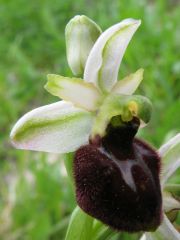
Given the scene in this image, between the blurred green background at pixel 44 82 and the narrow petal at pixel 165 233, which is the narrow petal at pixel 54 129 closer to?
the narrow petal at pixel 165 233

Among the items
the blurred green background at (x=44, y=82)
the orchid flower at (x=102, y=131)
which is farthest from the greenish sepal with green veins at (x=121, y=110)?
the blurred green background at (x=44, y=82)

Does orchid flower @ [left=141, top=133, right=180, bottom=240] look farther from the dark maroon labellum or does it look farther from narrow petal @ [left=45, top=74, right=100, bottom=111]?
narrow petal @ [left=45, top=74, right=100, bottom=111]

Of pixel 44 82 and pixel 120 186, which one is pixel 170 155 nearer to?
pixel 120 186

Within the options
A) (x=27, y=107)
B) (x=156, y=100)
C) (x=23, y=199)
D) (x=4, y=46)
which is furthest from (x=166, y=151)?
(x=4, y=46)

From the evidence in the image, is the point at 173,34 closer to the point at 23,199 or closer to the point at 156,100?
the point at 156,100

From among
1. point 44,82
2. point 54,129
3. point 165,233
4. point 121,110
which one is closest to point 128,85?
point 121,110
